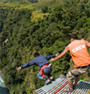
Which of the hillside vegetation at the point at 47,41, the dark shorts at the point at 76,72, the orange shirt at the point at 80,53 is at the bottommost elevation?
the hillside vegetation at the point at 47,41

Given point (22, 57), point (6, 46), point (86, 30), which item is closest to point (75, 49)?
point (86, 30)

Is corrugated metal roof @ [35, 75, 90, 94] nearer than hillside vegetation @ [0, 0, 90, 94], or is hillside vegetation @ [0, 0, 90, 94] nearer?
corrugated metal roof @ [35, 75, 90, 94]

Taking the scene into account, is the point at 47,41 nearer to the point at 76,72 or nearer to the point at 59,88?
the point at 59,88

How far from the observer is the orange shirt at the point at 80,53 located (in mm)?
4277

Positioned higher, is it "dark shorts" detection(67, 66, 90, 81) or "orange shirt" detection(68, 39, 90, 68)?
"orange shirt" detection(68, 39, 90, 68)

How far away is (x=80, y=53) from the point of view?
433cm

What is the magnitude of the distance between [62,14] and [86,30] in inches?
229

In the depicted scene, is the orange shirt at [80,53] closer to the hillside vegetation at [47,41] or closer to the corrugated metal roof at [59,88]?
the corrugated metal roof at [59,88]

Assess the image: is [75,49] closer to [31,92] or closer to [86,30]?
[86,30]

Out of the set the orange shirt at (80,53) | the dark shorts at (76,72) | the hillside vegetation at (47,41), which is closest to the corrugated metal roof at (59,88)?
the dark shorts at (76,72)

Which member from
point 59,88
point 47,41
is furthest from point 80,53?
point 47,41

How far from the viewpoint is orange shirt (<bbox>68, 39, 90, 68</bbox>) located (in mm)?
4277

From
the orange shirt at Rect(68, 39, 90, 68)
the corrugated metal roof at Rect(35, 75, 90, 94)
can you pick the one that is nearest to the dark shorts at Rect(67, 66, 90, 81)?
the orange shirt at Rect(68, 39, 90, 68)

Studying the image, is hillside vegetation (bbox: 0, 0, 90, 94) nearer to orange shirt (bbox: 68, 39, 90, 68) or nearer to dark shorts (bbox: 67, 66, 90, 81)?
dark shorts (bbox: 67, 66, 90, 81)
